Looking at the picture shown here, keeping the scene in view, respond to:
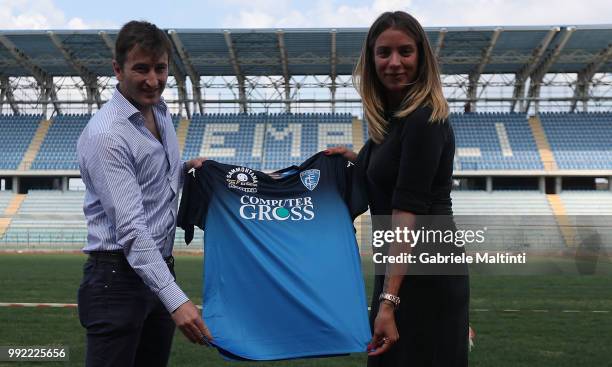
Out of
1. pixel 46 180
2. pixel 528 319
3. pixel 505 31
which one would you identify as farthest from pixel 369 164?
pixel 46 180

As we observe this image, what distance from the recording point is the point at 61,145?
34125mm

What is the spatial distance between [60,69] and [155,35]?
32869 mm

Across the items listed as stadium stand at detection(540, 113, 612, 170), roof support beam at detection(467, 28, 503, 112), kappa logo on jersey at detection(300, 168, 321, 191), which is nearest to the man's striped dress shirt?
kappa logo on jersey at detection(300, 168, 321, 191)

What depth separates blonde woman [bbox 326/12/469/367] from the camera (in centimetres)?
217

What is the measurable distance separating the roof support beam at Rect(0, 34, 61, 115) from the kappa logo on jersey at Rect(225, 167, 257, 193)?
1143 inches

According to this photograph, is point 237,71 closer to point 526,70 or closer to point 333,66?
point 333,66

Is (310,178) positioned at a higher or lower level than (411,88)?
lower

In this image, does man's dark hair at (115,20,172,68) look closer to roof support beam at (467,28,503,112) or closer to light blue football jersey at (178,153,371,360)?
light blue football jersey at (178,153,371,360)

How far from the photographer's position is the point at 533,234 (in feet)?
78.0

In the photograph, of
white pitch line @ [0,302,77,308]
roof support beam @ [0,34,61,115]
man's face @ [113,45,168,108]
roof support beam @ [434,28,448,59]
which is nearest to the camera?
man's face @ [113,45,168,108]

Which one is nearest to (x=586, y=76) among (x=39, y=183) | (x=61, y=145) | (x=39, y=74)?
(x=61, y=145)

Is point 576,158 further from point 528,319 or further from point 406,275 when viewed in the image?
point 406,275

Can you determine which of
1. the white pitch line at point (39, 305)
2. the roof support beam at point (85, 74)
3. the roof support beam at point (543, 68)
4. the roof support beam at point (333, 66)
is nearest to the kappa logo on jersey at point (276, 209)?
the white pitch line at point (39, 305)

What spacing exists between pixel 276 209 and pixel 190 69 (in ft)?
95.5
